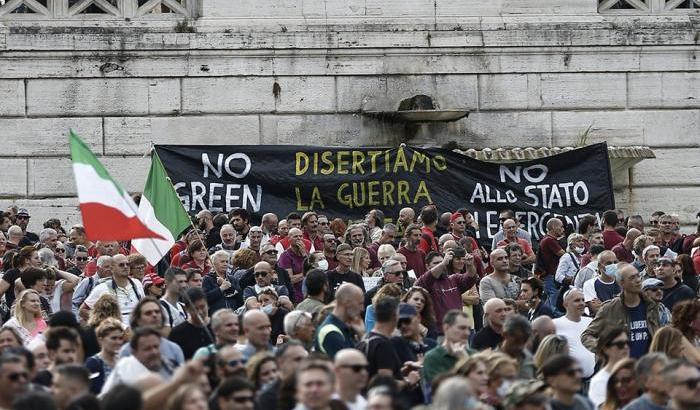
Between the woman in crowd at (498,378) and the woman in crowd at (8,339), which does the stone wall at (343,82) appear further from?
the woman in crowd at (498,378)

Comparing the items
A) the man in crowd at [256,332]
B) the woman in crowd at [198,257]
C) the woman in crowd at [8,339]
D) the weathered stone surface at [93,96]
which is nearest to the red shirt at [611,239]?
the woman in crowd at [198,257]

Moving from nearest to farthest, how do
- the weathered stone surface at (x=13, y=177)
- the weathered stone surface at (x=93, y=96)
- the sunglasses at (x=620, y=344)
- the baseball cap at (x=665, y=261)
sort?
the sunglasses at (x=620, y=344)
the baseball cap at (x=665, y=261)
the weathered stone surface at (x=13, y=177)
the weathered stone surface at (x=93, y=96)

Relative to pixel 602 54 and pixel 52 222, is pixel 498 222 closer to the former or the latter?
pixel 602 54

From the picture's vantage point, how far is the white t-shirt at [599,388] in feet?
46.2

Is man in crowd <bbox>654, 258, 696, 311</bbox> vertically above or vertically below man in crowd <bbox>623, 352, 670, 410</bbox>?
above

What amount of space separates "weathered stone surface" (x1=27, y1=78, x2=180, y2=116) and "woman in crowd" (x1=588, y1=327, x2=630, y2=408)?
1111cm

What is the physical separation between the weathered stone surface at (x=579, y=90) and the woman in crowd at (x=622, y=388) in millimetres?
12038

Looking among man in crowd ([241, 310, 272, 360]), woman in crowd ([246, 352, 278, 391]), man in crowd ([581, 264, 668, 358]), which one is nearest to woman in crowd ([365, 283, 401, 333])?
man in crowd ([581, 264, 668, 358])

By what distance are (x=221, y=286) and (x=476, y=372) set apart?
5.84 m

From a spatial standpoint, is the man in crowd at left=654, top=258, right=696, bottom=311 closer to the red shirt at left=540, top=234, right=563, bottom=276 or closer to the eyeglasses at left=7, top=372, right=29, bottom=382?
the red shirt at left=540, top=234, right=563, bottom=276

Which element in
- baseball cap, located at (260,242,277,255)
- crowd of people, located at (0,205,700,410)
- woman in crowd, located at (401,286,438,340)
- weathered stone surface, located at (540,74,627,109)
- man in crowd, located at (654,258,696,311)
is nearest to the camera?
crowd of people, located at (0,205,700,410)

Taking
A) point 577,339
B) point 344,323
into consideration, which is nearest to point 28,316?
point 344,323

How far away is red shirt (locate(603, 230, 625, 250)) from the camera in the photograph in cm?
2211

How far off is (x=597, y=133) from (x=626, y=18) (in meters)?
1.51
